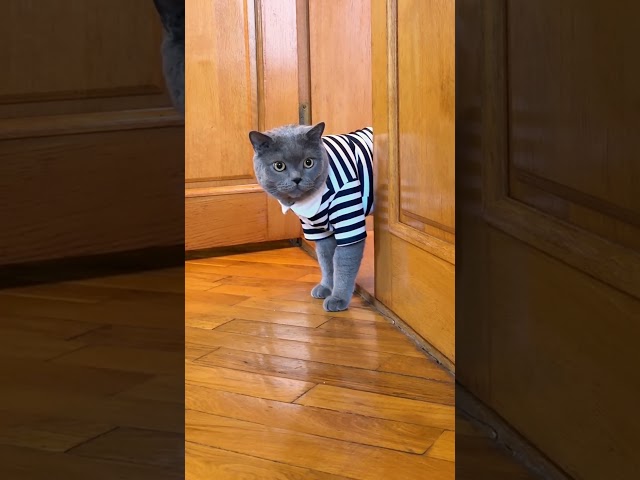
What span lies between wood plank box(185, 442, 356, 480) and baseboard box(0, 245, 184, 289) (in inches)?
26.8

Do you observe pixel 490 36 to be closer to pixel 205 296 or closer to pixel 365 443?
pixel 365 443

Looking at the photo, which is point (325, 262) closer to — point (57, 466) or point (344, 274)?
point (344, 274)

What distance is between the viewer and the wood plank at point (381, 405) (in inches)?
51.1

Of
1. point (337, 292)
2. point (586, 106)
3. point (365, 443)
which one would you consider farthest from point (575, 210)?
point (337, 292)

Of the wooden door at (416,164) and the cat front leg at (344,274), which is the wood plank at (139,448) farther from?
the cat front leg at (344,274)

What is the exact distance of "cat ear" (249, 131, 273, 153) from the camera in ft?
6.52

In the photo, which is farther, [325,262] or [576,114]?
[325,262]

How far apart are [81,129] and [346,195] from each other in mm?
1527

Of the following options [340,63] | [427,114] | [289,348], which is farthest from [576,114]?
[340,63]

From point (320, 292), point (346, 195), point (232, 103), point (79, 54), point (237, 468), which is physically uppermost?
point (232, 103)

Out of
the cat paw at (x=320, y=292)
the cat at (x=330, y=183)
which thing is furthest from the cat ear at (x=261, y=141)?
the cat paw at (x=320, y=292)

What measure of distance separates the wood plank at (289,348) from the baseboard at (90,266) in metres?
1.12

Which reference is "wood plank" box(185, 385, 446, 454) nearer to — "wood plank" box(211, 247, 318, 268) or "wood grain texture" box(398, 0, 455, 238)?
"wood grain texture" box(398, 0, 455, 238)

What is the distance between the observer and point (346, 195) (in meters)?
1.93
